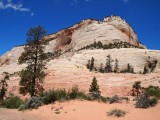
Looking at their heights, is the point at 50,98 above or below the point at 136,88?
below

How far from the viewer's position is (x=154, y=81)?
1795 inches

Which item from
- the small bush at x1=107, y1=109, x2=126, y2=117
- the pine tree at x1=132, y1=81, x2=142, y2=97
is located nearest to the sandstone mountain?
the pine tree at x1=132, y1=81, x2=142, y2=97

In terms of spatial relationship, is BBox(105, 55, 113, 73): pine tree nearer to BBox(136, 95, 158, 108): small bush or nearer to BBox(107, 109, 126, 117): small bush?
BBox(136, 95, 158, 108): small bush

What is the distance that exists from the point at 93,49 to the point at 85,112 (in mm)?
70611

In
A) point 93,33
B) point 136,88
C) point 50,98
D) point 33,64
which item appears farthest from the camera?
point 93,33

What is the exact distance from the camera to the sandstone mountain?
6184 centimetres

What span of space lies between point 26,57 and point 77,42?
85114 millimetres

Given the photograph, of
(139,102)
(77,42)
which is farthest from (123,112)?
(77,42)

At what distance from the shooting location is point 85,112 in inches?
710

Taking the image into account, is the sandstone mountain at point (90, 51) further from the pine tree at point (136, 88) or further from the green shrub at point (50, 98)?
the green shrub at point (50, 98)

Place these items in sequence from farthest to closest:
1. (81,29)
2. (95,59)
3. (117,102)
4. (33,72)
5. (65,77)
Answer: (81,29) < (95,59) < (65,77) < (33,72) < (117,102)

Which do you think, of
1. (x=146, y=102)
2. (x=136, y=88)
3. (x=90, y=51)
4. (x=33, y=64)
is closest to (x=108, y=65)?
(x=90, y=51)

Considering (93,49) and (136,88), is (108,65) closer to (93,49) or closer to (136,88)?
(93,49)

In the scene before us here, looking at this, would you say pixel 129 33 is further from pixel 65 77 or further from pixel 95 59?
pixel 65 77
